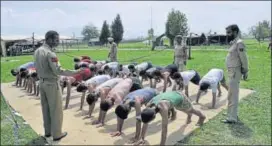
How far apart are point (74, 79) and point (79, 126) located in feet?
7.38

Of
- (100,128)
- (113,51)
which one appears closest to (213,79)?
(100,128)

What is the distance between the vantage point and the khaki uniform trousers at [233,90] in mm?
6367

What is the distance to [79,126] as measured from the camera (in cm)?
652

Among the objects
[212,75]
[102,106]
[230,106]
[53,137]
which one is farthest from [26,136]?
[212,75]

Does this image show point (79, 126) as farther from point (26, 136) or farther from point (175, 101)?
point (175, 101)

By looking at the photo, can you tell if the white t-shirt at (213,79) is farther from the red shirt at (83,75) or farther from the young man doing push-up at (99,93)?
the red shirt at (83,75)

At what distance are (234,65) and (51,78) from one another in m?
3.34

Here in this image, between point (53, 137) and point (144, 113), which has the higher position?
point (144, 113)

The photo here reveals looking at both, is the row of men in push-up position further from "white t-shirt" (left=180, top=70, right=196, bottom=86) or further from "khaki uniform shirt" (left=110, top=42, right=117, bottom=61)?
"khaki uniform shirt" (left=110, top=42, right=117, bottom=61)

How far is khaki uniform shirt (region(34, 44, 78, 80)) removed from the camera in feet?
17.7

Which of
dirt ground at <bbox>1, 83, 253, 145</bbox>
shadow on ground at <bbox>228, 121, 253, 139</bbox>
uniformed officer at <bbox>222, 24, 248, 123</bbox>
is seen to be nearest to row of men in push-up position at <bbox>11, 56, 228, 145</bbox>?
dirt ground at <bbox>1, 83, 253, 145</bbox>

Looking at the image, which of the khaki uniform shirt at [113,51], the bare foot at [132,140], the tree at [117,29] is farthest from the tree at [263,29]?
the bare foot at [132,140]

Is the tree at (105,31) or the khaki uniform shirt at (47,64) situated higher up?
the tree at (105,31)

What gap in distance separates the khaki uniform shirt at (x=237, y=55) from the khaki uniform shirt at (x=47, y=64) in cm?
299
